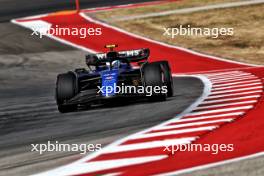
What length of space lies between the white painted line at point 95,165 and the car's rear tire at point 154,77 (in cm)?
576

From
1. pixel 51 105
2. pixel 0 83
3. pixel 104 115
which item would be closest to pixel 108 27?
pixel 0 83

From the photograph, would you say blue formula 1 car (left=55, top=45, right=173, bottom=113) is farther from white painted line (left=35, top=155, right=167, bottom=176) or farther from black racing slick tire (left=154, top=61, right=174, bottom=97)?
white painted line (left=35, top=155, right=167, bottom=176)

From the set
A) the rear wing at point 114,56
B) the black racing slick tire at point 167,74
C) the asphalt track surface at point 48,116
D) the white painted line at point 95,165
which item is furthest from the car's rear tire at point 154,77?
the white painted line at point 95,165

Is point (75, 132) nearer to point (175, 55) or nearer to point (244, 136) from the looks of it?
point (244, 136)

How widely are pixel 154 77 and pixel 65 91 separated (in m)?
1.79

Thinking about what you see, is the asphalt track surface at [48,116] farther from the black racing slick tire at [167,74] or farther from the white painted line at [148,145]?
the white painted line at [148,145]

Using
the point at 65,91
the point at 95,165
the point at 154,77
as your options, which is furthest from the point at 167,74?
→ the point at 95,165

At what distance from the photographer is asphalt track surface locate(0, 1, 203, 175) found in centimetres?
970

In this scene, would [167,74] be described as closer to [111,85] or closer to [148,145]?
[111,85]

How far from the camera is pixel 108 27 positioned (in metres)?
31.8

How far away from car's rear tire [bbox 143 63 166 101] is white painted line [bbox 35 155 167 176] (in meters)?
5.76

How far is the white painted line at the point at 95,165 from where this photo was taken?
27.7 feet

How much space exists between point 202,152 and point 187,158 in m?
0.33

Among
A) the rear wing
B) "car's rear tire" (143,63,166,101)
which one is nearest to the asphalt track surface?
"car's rear tire" (143,63,166,101)
